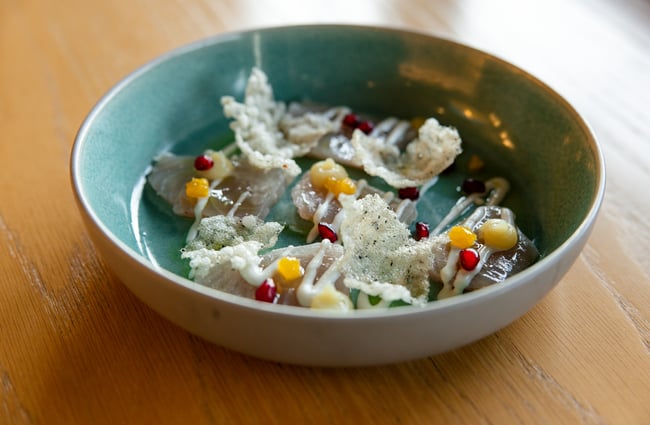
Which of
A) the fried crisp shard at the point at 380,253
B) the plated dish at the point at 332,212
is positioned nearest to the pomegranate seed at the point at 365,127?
the plated dish at the point at 332,212

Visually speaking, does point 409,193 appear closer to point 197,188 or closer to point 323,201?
point 323,201

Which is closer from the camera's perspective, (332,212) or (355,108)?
(332,212)

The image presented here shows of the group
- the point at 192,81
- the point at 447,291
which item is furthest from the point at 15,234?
→ the point at 447,291

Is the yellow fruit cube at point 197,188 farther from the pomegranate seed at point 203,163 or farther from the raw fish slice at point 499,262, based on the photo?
the raw fish slice at point 499,262

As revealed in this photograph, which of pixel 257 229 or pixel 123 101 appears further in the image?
pixel 123 101

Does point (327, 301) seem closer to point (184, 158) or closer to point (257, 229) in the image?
point (257, 229)

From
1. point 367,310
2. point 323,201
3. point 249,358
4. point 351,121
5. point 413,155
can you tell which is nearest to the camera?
point 367,310

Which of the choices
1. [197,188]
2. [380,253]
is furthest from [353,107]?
[380,253]

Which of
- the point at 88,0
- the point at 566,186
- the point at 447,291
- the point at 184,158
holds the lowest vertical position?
the point at 88,0

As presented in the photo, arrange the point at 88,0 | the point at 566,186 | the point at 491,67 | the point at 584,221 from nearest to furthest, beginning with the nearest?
1. the point at 584,221
2. the point at 566,186
3. the point at 491,67
4. the point at 88,0
